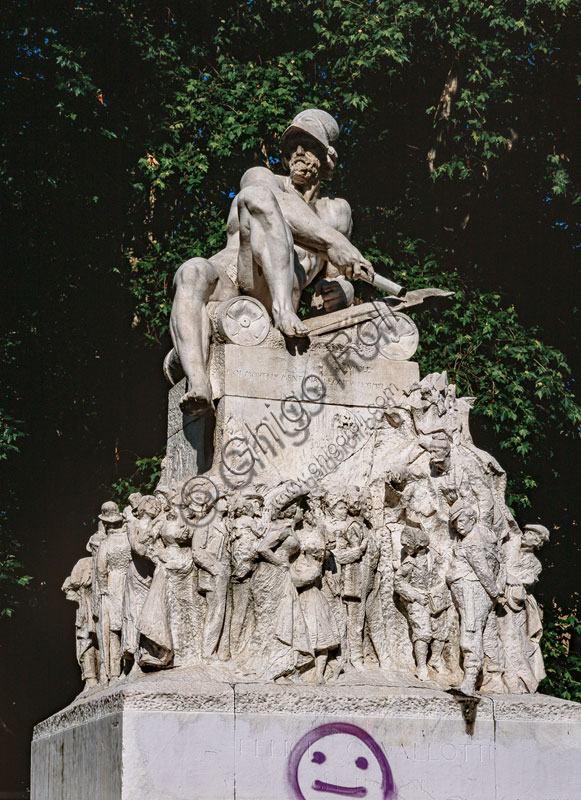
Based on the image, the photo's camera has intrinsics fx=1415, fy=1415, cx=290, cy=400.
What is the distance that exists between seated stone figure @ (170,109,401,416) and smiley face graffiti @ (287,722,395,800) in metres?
2.58

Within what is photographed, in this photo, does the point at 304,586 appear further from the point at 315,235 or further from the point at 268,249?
the point at 315,235

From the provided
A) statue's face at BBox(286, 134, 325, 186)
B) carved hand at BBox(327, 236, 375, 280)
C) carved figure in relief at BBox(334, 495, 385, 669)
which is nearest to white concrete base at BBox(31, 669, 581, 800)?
carved figure in relief at BBox(334, 495, 385, 669)

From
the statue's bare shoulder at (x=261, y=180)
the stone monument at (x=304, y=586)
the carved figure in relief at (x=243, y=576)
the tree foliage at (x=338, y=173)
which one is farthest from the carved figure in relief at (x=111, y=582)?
the tree foliage at (x=338, y=173)

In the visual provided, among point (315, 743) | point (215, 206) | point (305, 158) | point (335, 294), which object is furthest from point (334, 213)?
point (215, 206)

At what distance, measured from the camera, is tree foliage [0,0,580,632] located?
17.4 metres

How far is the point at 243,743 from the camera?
28.3 ft

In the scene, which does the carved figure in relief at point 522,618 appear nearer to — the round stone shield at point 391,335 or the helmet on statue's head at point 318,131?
the round stone shield at point 391,335

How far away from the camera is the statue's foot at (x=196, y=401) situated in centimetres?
1003

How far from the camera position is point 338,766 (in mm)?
8742

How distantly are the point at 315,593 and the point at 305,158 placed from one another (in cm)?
391

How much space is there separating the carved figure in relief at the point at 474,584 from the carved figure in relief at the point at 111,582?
8.49 feet

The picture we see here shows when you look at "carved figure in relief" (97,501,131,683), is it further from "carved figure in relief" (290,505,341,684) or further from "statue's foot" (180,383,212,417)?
"carved figure in relief" (290,505,341,684)

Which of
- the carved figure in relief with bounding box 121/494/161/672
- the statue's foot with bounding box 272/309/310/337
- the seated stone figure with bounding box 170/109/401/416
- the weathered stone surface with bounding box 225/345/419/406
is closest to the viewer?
the carved figure in relief with bounding box 121/494/161/672

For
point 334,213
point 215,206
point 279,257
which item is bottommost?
point 279,257
